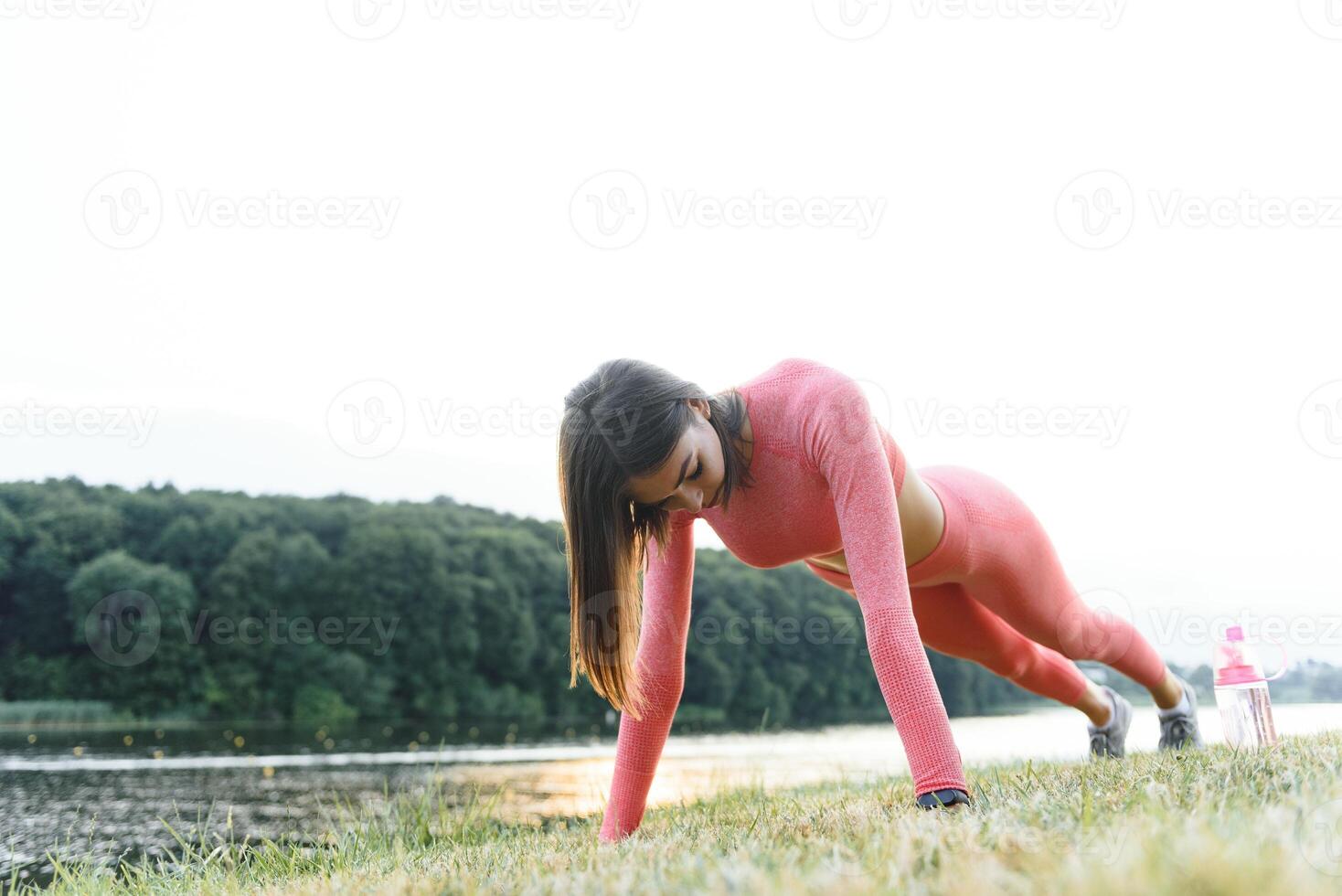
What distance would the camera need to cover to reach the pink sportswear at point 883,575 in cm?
Result: 287

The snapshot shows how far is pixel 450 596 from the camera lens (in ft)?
157

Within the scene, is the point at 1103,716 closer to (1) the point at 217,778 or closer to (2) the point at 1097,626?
(2) the point at 1097,626

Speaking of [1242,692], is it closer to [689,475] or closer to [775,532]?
[775,532]

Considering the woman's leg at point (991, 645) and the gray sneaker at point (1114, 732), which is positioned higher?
the woman's leg at point (991, 645)

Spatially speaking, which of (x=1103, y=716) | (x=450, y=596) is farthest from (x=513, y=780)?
(x=450, y=596)

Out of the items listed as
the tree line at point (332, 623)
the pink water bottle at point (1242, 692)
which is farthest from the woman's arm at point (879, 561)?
the tree line at point (332, 623)

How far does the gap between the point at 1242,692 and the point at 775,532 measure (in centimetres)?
215

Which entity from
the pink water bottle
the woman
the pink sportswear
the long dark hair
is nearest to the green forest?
the pink sportswear

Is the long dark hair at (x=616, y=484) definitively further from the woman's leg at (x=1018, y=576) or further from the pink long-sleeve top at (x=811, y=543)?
the woman's leg at (x=1018, y=576)

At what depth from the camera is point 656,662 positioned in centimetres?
375

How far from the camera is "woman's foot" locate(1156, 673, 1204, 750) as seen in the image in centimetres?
459

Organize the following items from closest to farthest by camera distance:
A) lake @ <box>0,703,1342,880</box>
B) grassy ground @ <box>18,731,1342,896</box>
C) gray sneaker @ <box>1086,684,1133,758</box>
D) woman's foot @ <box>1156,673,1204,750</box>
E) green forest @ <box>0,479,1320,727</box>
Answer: grassy ground @ <box>18,731,1342,896</box> → woman's foot @ <box>1156,673,1204,750</box> → gray sneaker @ <box>1086,684,1133,758</box> → lake @ <box>0,703,1342,880</box> → green forest @ <box>0,479,1320,727</box>

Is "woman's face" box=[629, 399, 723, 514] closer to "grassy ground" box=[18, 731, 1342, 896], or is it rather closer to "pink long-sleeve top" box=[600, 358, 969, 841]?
"pink long-sleeve top" box=[600, 358, 969, 841]

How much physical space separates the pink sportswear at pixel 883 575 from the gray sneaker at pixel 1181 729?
0.32m
